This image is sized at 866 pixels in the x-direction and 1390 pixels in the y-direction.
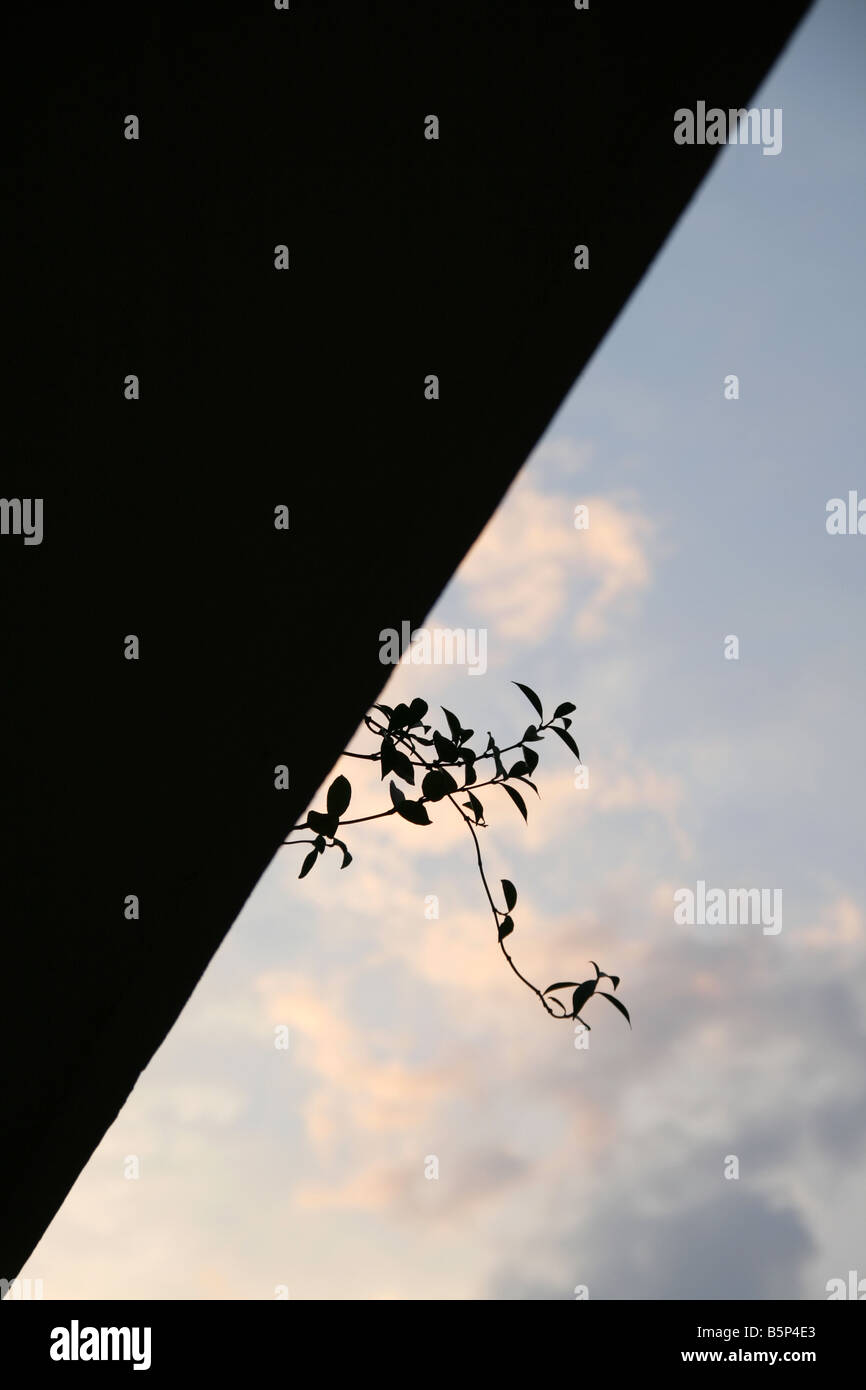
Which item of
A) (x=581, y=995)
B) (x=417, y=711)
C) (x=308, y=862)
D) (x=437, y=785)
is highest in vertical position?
(x=417, y=711)

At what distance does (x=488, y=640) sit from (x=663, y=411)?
58.2 inches

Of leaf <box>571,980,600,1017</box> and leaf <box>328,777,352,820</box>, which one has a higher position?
leaf <box>328,777,352,820</box>

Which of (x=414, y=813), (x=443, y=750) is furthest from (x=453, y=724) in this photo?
(x=414, y=813)

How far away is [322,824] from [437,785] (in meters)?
0.17

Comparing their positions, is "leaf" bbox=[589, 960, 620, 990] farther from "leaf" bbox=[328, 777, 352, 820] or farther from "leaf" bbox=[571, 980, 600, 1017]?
"leaf" bbox=[328, 777, 352, 820]

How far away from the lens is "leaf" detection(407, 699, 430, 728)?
1332 mm

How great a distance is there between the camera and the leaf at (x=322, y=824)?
129cm

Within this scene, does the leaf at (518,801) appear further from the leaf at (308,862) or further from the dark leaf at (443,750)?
the leaf at (308,862)

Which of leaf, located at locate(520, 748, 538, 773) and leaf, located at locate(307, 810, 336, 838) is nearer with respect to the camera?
leaf, located at locate(307, 810, 336, 838)

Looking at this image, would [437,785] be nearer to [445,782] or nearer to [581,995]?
[445,782]

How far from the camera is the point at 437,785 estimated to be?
1332 millimetres

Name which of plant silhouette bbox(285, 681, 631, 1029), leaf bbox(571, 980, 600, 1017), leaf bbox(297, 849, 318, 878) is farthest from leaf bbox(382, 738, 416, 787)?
leaf bbox(571, 980, 600, 1017)

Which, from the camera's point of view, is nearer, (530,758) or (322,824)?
(322,824)
